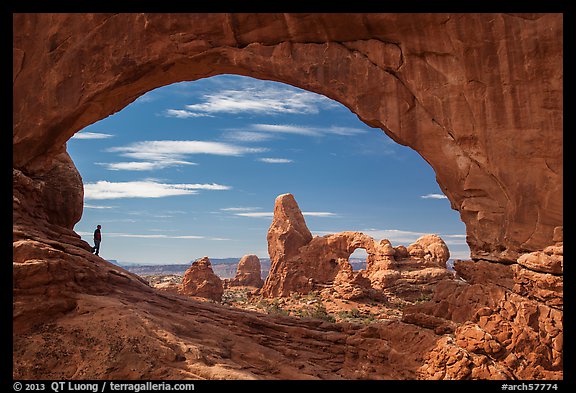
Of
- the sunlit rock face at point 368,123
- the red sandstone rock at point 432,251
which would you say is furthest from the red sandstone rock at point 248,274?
the sunlit rock face at point 368,123

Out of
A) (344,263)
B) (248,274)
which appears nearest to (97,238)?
(344,263)

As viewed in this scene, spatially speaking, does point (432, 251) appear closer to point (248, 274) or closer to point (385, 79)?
point (385, 79)

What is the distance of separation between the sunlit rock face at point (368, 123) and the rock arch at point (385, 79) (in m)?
0.04

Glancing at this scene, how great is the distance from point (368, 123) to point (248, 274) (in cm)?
4764

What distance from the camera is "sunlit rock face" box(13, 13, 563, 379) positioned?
832 centimetres

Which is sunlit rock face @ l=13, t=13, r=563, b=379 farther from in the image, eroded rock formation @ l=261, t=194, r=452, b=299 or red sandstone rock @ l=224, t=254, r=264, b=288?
red sandstone rock @ l=224, t=254, r=264, b=288

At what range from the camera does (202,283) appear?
3409 cm

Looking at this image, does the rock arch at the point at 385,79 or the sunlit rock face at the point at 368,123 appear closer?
the sunlit rock face at the point at 368,123

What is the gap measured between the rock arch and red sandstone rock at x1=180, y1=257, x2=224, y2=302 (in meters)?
22.7

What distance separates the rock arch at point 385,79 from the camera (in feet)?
29.3

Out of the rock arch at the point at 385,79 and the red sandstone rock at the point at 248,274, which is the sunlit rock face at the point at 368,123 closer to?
the rock arch at the point at 385,79

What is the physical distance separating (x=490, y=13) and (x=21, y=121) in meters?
13.6

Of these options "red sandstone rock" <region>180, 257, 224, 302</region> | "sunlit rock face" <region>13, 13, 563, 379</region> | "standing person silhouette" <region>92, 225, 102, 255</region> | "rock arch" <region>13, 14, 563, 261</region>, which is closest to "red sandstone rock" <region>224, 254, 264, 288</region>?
"red sandstone rock" <region>180, 257, 224, 302</region>
